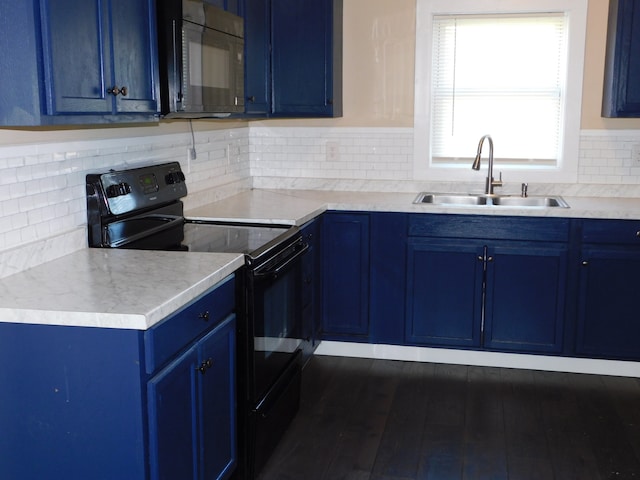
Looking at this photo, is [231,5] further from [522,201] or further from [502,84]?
[522,201]

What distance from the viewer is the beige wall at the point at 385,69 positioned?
163 inches

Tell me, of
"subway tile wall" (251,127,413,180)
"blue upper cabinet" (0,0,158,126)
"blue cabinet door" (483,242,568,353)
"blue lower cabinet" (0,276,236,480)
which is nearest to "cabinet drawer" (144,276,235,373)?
"blue lower cabinet" (0,276,236,480)

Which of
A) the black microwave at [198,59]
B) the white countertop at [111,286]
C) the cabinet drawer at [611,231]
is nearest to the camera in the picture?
the white countertop at [111,286]

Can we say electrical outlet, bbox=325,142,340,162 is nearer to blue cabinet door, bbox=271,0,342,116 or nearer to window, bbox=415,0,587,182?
blue cabinet door, bbox=271,0,342,116

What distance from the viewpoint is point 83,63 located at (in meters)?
2.23

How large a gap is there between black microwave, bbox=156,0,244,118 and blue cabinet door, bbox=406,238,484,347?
130 cm

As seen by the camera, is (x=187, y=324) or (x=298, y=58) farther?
(x=298, y=58)

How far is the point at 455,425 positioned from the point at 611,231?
127 cm

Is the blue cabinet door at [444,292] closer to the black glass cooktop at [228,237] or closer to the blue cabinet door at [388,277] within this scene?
the blue cabinet door at [388,277]

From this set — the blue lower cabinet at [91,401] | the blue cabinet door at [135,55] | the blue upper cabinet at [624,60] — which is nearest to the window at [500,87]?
the blue upper cabinet at [624,60]

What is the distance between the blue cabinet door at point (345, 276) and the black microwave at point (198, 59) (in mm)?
984

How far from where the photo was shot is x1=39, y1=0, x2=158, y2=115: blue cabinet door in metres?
2.09

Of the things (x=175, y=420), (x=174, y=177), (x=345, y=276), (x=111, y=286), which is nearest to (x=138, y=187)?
(x=174, y=177)

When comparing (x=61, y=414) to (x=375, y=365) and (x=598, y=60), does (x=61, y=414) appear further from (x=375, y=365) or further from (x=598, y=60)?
(x=598, y=60)
